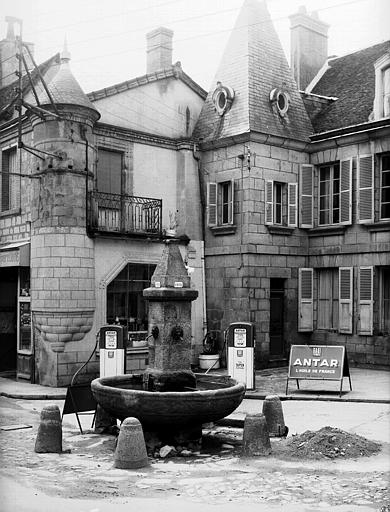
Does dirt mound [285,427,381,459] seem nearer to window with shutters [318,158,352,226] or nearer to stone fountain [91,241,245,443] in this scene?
stone fountain [91,241,245,443]

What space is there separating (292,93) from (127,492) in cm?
1664

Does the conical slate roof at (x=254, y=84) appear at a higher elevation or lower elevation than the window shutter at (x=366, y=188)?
higher

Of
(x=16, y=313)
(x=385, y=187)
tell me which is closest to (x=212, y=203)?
(x=385, y=187)

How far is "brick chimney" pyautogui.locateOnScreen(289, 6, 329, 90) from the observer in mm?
25234

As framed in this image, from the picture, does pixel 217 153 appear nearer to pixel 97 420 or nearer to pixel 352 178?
pixel 352 178

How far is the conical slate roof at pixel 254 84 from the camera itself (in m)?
20.7

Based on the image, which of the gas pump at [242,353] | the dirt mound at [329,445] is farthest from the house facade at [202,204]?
the dirt mound at [329,445]

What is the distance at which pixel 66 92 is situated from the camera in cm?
1752

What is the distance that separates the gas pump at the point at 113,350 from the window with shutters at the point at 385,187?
840cm

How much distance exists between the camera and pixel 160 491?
797 cm

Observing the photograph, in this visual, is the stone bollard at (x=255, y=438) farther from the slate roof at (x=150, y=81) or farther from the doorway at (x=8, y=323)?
the slate roof at (x=150, y=81)

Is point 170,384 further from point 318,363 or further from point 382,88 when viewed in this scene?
point 382,88

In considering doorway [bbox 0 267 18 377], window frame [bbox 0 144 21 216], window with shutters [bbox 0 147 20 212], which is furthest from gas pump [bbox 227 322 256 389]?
window with shutters [bbox 0 147 20 212]

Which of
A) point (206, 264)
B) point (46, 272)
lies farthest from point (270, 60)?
point (46, 272)
